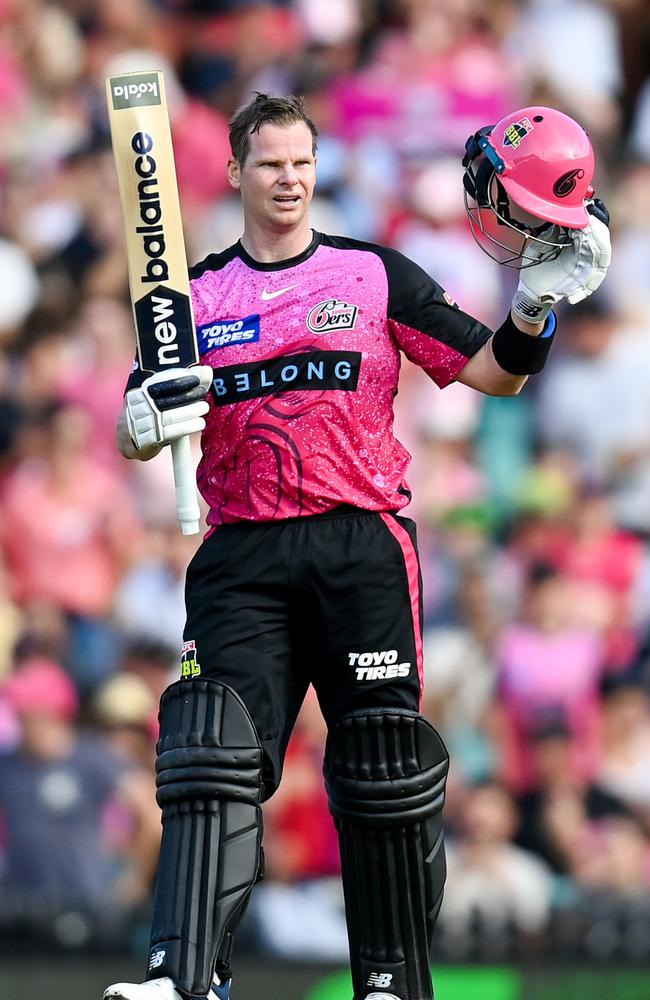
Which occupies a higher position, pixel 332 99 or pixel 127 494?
pixel 332 99

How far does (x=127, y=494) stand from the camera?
870 cm

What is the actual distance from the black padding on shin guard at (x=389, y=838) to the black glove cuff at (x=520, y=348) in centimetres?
93

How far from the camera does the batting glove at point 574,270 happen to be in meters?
4.33

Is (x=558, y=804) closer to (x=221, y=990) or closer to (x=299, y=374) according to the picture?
(x=221, y=990)

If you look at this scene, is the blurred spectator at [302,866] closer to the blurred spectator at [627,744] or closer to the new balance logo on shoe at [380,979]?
the blurred spectator at [627,744]

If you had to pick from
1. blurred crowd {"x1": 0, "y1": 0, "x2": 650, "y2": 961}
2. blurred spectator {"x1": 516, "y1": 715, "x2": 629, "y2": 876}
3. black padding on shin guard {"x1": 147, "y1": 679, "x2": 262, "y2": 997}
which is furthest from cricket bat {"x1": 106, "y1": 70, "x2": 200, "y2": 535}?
blurred spectator {"x1": 516, "y1": 715, "x2": 629, "y2": 876}

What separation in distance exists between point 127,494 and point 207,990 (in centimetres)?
478

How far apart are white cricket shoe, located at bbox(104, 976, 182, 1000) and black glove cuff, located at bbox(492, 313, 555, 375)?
5.73ft

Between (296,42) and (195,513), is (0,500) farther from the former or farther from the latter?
(195,513)

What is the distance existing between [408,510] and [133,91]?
4.33m

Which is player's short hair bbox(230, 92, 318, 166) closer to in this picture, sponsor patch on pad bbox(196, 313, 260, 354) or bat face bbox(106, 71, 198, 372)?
bat face bbox(106, 71, 198, 372)

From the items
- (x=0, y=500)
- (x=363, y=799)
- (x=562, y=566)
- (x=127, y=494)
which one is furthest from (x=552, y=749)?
(x=363, y=799)

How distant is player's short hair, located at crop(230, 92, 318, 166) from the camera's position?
15.0 ft

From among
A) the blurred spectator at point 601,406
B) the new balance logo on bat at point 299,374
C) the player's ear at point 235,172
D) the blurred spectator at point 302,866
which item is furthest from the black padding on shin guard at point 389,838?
the blurred spectator at point 601,406
